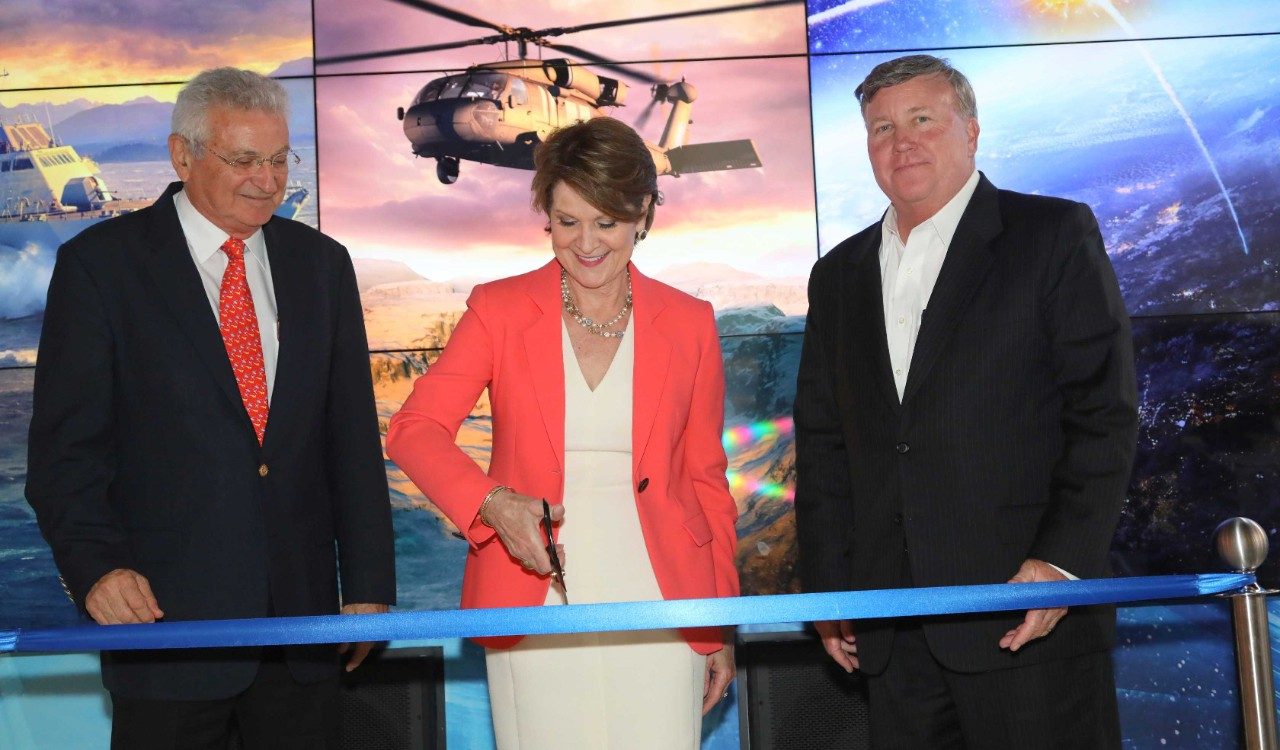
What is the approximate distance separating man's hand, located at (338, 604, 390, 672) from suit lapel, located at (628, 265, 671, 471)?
2.01 feet

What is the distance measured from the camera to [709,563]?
249 centimetres

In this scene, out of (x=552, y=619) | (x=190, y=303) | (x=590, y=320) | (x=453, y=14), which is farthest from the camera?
(x=453, y=14)

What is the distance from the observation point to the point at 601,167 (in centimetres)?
239

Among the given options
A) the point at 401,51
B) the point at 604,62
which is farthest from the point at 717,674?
the point at 401,51

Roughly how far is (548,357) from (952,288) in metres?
0.78

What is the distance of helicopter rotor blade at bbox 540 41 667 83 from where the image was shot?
178 inches

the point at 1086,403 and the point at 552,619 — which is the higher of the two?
the point at 1086,403

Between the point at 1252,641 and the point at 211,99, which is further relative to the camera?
the point at 211,99

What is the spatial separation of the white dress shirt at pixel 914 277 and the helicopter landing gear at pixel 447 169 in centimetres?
226

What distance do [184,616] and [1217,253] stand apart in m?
3.69

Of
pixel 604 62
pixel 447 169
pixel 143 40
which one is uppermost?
pixel 143 40

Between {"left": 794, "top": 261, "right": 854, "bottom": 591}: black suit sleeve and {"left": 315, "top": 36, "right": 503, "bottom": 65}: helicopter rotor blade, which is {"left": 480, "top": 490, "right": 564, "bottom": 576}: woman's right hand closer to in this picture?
{"left": 794, "top": 261, "right": 854, "bottom": 591}: black suit sleeve

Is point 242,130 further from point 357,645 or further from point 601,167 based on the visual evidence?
point 357,645

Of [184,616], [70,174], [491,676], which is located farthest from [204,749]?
[70,174]
